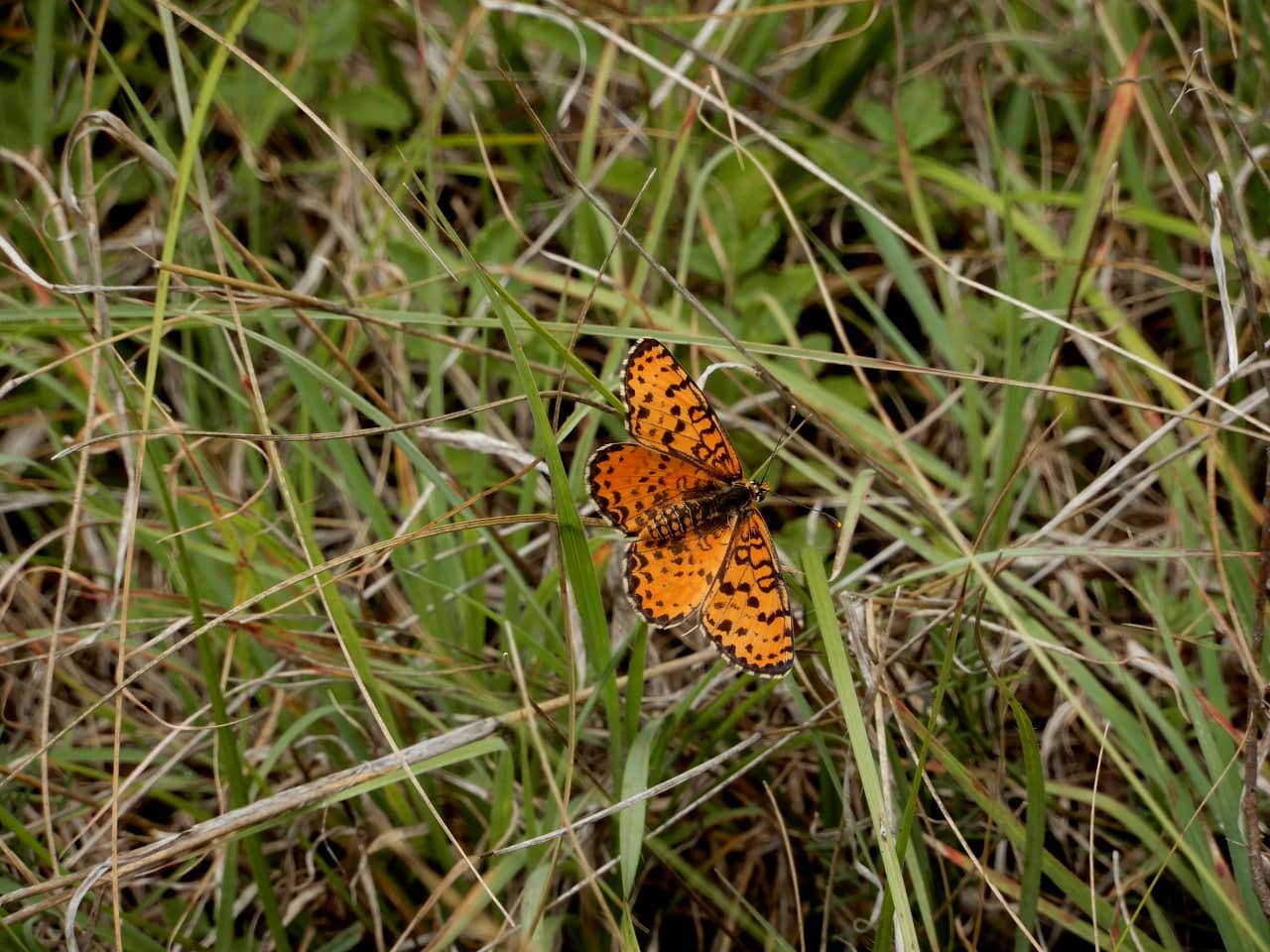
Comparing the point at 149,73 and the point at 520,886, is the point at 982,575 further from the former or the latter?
the point at 149,73

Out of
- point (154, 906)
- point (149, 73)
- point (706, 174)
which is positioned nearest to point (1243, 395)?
point (706, 174)

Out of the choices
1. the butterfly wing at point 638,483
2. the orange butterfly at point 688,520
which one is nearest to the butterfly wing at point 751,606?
the orange butterfly at point 688,520

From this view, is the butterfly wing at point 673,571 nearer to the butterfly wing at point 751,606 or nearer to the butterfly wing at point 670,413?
the butterfly wing at point 751,606

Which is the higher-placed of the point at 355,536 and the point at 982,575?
the point at 982,575

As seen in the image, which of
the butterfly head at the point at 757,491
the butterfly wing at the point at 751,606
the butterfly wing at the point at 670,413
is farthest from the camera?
the butterfly head at the point at 757,491

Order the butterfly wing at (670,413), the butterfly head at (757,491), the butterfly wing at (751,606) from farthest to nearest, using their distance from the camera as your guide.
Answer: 1. the butterfly head at (757,491)
2. the butterfly wing at (670,413)
3. the butterfly wing at (751,606)

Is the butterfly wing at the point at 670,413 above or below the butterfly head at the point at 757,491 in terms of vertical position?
above

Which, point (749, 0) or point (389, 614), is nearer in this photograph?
point (389, 614)
